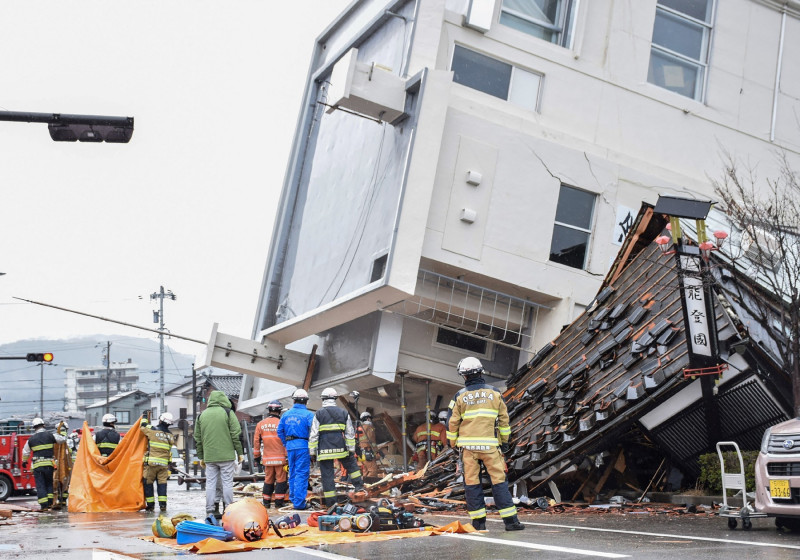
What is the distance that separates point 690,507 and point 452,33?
40.5ft

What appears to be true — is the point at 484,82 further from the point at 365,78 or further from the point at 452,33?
the point at 365,78

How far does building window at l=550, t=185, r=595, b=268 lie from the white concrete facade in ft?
0.50

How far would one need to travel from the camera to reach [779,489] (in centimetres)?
926

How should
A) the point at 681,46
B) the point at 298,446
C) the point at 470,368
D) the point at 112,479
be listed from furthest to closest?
the point at 681,46
the point at 112,479
the point at 298,446
the point at 470,368

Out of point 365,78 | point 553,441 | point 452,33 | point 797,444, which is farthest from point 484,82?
point 797,444

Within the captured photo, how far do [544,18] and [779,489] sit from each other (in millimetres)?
15111

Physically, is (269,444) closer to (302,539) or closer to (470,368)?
(470,368)

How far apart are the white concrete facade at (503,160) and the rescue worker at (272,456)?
435cm

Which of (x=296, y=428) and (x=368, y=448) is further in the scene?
(x=368, y=448)

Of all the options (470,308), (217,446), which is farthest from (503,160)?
(217,446)

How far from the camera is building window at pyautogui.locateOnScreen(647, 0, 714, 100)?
73.6 feet

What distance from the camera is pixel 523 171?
66.8 feet

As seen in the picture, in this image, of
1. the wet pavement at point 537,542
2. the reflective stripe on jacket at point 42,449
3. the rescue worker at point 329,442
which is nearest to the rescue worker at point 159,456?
A: the reflective stripe on jacket at point 42,449

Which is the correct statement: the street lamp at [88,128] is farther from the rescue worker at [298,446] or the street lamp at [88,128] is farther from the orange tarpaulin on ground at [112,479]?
the orange tarpaulin on ground at [112,479]
